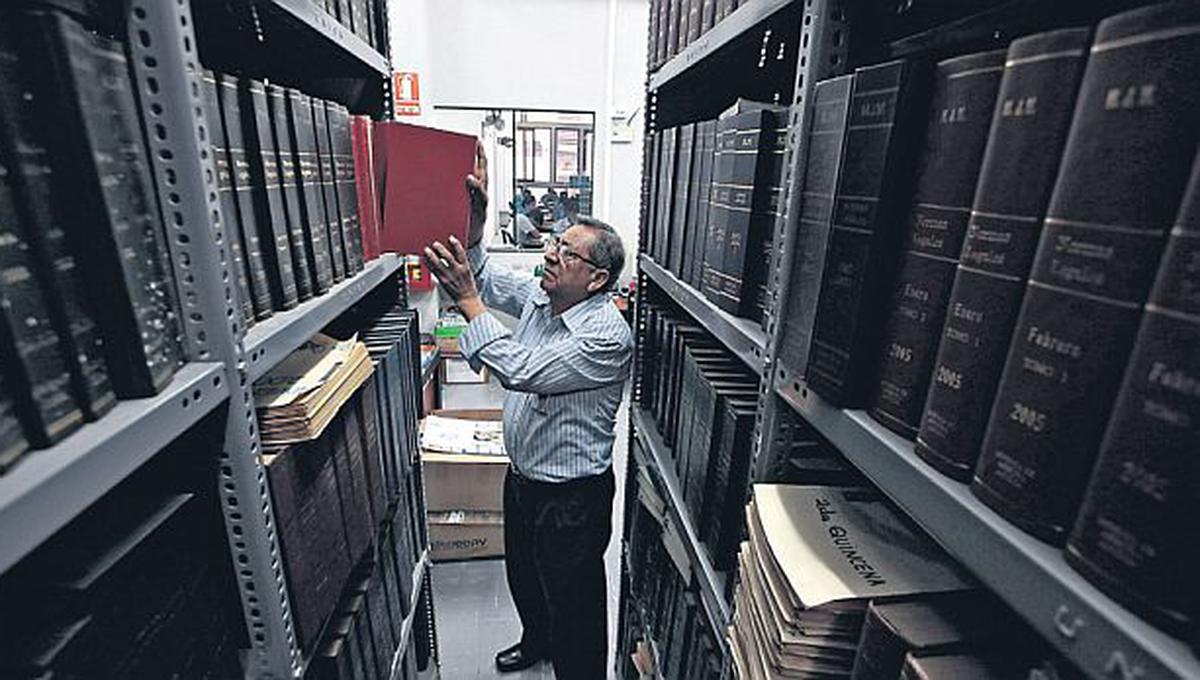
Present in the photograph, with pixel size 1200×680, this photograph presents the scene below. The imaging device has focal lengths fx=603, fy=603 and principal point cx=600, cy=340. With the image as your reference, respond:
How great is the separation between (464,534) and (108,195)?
2483mm

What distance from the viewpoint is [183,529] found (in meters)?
0.70

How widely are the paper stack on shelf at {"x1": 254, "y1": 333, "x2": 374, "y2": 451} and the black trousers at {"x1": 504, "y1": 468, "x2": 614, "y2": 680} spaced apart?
898 millimetres

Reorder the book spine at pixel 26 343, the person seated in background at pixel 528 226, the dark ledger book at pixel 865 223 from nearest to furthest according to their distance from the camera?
the book spine at pixel 26 343 < the dark ledger book at pixel 865 223 < the person seated in background at pixel 528 226

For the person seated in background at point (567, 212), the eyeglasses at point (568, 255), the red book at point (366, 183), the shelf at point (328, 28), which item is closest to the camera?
the shelf at point (328, 28)

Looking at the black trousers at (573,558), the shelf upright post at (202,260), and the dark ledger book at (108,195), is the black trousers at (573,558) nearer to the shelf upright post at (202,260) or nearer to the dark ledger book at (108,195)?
the shelf upright post at (202,260)

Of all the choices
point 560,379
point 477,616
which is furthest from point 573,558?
point 477,616

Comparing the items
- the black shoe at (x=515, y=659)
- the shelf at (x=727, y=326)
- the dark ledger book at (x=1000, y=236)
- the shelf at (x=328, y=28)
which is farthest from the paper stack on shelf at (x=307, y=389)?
the black shoe at (x=515, y=659)

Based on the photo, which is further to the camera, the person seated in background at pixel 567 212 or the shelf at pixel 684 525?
the person seated in background at pixel 567 212

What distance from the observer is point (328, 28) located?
3.26 feet

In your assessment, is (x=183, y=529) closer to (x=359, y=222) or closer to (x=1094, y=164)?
(x=359, y=222)

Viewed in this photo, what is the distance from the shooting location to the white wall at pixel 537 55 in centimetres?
423

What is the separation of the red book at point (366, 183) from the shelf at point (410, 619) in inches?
37.9

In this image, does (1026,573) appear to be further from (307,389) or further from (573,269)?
→ (573,269)

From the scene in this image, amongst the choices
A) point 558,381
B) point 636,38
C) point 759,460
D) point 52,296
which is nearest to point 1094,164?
point 759,460
